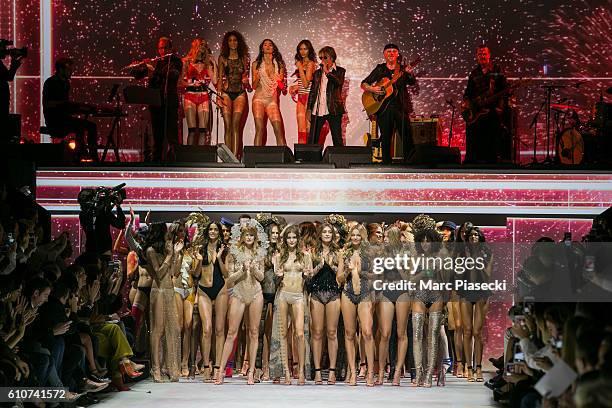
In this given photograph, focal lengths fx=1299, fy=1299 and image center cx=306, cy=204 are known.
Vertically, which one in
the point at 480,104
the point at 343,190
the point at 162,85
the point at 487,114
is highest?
the point at 162,85

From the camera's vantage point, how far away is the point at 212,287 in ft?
36.9

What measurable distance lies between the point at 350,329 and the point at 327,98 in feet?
12.5

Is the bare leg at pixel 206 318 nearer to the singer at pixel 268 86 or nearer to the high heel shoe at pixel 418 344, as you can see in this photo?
the high heel shoe at pixel 418 344

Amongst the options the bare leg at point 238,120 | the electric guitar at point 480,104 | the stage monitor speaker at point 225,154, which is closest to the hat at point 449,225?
the electric guitar at point 480,104

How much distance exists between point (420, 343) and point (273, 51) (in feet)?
14.7

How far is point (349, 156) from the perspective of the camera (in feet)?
43.3

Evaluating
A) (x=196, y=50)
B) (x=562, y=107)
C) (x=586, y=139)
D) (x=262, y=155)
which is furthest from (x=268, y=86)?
(x=562, y=107)

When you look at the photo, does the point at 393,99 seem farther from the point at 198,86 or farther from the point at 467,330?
the point at 467,330

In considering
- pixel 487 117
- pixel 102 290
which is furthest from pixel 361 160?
pixel 102 290

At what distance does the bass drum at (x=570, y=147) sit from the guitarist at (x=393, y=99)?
1.62 meters

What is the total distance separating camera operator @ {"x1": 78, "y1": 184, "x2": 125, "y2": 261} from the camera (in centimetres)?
1109

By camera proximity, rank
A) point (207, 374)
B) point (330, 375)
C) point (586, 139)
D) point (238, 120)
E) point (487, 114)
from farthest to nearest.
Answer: point (238, 120), point (487, 114), point (586, 139), point (207, 374), point (330, 375)

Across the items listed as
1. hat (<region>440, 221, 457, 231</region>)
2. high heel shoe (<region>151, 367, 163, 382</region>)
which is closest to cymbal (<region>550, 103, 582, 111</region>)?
hat (<region>440, 221, 457, 231</region>)

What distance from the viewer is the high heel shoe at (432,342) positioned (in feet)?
36.1
